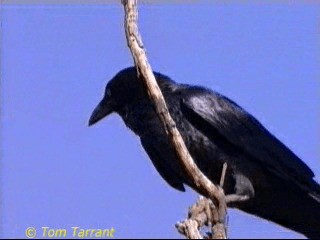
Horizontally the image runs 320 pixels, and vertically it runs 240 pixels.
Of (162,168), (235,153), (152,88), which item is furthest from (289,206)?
(152,88)

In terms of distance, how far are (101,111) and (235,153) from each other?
3.49ft

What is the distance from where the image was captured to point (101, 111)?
765 centimetres

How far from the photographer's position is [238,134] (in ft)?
24.0

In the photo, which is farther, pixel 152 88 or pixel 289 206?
pixel 289 206

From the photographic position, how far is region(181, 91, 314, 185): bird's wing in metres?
7.20

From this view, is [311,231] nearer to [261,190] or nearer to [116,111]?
[261,190]

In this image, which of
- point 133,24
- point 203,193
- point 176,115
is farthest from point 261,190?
point 133,24

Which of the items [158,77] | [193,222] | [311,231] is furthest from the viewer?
[158,77]

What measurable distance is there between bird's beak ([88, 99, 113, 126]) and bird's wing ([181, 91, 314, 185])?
0.64 m

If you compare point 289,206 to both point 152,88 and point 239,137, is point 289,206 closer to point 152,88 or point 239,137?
point 239,137

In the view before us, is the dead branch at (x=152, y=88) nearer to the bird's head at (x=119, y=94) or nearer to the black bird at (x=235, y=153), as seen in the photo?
the black bird at (x=235, y=153)

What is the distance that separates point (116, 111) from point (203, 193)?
244 centimetres

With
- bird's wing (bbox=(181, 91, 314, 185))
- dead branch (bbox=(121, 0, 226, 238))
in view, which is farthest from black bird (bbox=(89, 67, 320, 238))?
dead branch (bbox=(121, 0, 226, 238))

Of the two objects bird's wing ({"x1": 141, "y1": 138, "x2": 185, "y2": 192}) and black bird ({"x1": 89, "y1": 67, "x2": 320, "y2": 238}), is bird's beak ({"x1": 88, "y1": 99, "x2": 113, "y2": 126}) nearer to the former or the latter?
black bird ({"x1": 89, "y1": 67, "x2": 320, "y2": 238})
